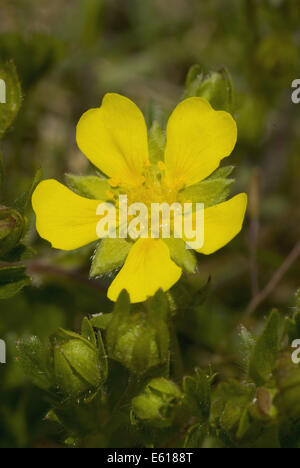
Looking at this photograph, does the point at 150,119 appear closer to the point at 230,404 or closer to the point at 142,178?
the point at 142,178

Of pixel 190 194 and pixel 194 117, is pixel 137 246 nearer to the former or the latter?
pixel 190 194

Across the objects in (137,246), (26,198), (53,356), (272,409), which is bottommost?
(272,409)

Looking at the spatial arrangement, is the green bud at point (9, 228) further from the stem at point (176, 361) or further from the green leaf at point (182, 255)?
the stem at point (176, 361)

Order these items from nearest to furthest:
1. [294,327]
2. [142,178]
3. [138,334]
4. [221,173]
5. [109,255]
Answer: [138,334] < [294,327] < [109,255] < [221,173] < [142,178]

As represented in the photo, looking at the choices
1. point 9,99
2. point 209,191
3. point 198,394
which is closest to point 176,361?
point 198,394

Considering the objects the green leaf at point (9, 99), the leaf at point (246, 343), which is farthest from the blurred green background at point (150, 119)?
the leaf at point (246, 343)

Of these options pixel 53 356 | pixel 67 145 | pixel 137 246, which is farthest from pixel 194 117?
pixel 67 145
